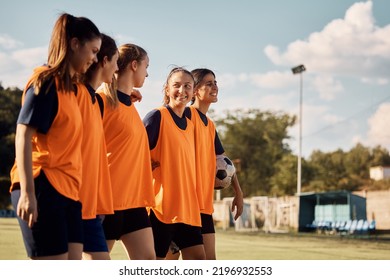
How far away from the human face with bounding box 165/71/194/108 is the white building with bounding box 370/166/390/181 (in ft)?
97.4

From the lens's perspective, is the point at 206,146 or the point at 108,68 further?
the point at 206,146

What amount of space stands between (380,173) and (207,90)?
98.5 ft

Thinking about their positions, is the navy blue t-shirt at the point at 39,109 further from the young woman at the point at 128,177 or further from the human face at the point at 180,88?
the human face at the point at 180,88

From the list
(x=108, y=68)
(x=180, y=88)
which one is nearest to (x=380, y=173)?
(x=180, y=88)

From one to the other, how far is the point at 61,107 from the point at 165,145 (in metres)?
1.68

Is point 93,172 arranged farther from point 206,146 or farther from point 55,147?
point 206,146

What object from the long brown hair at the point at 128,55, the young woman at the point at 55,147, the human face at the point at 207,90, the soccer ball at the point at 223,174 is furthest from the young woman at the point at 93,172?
the soccer ball at the point at 223,174

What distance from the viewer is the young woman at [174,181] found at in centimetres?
→ 464

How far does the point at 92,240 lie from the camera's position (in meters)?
3.38

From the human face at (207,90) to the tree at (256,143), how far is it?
136 feet

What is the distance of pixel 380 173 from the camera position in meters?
33.9
